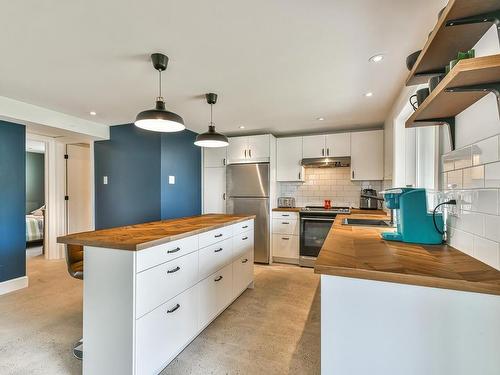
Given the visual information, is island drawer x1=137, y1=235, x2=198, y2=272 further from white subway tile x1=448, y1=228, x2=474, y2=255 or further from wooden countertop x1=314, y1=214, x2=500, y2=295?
white subway tile x1=448, y1=228, x2=474, y2=255

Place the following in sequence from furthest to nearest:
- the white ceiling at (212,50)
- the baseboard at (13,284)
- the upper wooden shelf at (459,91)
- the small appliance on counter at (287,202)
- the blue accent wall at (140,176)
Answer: the small appliance on counter at (287,202) → the blue accent wall at (140,176) → the baseboard at (13,284) → the white ceiling at (212,50) → the upper wooden shelf at (459,91)

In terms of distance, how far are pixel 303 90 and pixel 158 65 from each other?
1.40m

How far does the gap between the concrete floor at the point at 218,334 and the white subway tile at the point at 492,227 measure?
1.34 m

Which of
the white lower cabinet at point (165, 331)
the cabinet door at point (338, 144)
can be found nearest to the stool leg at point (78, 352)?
the white lower cabinet at point (165, 331)

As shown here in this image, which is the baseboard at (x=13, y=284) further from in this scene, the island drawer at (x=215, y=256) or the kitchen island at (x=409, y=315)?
the kitchen island at (x=409, y=315)

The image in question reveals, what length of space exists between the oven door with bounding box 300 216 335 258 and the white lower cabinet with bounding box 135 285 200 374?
239 centimetres

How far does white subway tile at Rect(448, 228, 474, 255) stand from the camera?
3.82 feet

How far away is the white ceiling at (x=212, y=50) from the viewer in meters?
1.39

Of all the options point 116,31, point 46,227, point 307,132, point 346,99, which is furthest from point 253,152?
point 46,227

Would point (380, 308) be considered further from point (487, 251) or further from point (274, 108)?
point (274, 108)

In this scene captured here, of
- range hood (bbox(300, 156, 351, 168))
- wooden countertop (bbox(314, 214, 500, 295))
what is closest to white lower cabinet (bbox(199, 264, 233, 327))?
wooden countertop (bbox(314, 214, 500, 295))

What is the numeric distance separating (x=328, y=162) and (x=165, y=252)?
10.2 ft

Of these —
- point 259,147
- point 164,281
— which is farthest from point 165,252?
point 259,147

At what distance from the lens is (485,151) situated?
41.3 inches
